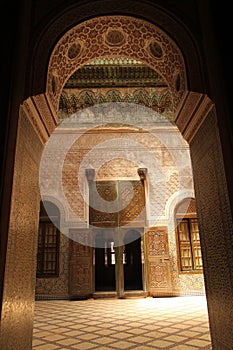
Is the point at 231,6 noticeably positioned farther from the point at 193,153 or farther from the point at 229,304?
the point at 229,304

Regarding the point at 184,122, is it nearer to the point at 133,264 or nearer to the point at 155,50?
the point at 155,50

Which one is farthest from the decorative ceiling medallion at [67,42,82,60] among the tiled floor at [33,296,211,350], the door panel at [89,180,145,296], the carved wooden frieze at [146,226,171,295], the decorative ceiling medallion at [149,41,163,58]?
the carved wooden frieze at [146,226,171,295]

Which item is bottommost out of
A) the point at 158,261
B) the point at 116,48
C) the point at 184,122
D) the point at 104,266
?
the point at 104,266

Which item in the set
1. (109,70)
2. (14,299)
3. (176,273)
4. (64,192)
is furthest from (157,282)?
(109,70)

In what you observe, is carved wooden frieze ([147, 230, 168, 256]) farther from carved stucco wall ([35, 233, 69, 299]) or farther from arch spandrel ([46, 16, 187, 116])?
arch spandrel ([46, 16, 187, 116])

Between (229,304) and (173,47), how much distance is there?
1.92 metres

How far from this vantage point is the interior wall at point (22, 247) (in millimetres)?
1630

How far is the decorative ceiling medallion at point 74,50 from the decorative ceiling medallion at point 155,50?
2.09ft

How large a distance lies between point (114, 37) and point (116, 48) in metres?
0.12

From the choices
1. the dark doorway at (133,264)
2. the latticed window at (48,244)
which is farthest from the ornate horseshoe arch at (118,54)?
the dark doorway at (133,264)

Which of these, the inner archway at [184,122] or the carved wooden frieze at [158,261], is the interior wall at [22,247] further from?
the carved wooden frieze at [158,261]

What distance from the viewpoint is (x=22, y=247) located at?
75.2 inches

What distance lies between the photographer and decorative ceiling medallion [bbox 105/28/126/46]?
2.42 m

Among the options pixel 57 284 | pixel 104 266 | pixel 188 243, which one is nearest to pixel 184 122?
pixel 188 243
